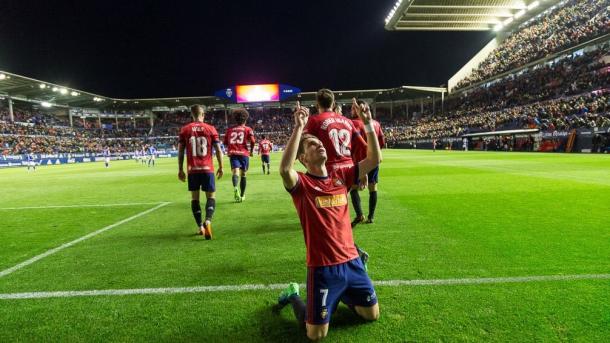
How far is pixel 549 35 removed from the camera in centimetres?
5006

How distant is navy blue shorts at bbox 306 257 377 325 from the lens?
2893 mm

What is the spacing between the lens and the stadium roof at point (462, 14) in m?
54.7

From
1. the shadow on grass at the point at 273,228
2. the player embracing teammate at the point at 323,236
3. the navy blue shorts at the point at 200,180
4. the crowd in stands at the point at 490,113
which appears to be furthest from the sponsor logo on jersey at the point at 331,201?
the crowd in stands at the point at 490,113

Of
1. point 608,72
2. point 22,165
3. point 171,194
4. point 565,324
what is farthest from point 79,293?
point 22,165

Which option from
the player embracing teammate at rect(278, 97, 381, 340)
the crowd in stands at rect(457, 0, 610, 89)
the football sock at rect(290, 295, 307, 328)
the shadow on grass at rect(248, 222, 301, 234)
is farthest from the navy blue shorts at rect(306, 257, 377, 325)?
the crowd in stands at rect(457, 0, 610, 89)

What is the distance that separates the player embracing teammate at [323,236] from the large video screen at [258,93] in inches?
2801

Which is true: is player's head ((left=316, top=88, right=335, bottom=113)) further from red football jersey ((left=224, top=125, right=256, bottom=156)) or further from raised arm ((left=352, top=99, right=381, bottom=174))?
red football jersey ((left=224, top=125, right=256, bottom=156))

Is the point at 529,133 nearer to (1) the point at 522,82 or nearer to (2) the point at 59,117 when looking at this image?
(1) the point at 522,82

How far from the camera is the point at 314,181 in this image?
3.10 metres

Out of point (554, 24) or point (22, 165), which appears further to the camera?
A: point (554, 24)

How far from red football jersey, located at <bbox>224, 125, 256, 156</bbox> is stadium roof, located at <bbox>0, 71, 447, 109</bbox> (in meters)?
52.7

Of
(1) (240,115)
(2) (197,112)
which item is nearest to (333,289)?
(2) (197,112)

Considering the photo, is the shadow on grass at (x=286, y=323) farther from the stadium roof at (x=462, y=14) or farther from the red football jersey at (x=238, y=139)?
the stadium roof at (x=462, y=14)

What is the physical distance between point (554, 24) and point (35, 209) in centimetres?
6270
